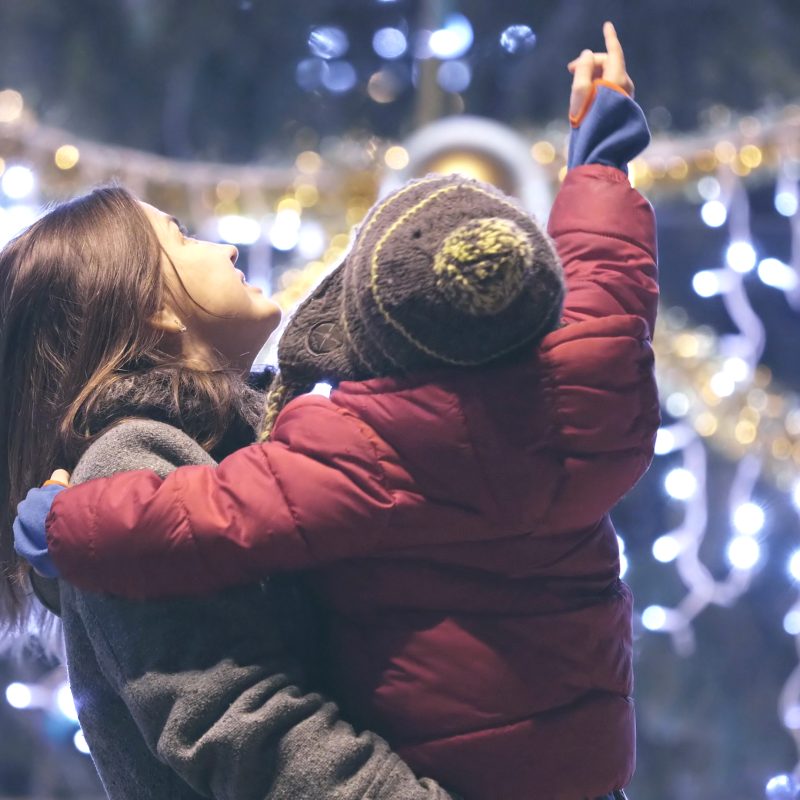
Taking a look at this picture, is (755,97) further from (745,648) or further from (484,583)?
(484,583)

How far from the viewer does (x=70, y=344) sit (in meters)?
0.85

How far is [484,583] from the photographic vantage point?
0.72 m

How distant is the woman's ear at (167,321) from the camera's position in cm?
86

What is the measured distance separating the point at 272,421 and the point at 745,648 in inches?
62.8

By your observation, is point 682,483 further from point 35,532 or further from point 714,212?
point 35,532

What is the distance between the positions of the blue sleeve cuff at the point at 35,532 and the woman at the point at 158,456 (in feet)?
0.10

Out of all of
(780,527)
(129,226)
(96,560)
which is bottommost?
(780,527)

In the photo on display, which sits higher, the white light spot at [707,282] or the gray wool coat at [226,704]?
the white light spot at [707,282]

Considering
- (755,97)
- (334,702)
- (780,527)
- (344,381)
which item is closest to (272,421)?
(344,381)

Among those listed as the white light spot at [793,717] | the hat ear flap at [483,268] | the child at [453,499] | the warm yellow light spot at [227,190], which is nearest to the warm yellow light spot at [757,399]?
the white light spot at [793,717]

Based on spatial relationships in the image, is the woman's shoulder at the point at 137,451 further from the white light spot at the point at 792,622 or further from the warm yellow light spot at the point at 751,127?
the white light spot at the point at 792,622

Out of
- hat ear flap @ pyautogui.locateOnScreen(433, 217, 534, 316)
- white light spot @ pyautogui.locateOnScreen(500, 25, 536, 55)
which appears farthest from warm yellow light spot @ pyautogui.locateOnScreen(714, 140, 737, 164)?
hat ear flap @ pyautogui.locateOnScreen(433, 217, 534, 316)

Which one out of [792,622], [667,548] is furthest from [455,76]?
[792,622]

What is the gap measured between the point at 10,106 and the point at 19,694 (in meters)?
0.95
